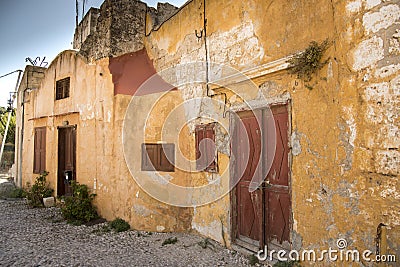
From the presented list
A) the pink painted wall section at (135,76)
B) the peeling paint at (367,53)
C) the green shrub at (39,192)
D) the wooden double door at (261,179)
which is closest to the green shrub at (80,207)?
the green shrub at (39,192)

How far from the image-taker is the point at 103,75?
639 centimetres

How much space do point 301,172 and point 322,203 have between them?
1.40 feet

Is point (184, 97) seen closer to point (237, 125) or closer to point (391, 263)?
point (237, 125)

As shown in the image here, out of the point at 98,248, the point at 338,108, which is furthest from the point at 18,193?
the point at 338,108

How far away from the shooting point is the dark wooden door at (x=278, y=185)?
12.5 feet

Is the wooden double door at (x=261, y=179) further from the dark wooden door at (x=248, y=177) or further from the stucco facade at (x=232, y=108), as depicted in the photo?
the stucco facade at (x=232, y=108)

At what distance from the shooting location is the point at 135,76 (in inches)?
233

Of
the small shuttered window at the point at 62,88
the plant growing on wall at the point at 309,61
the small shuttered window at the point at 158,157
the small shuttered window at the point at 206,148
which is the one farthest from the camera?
the small shuttered window at the point at 62,88

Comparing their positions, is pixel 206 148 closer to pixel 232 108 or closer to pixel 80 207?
pixel 232 108

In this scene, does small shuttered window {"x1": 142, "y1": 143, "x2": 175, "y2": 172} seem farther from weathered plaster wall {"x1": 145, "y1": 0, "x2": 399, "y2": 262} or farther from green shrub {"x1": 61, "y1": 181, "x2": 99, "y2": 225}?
weathered plaster wall {"x1": 145, "y1": 0, "x2": 399, "y2": 262}

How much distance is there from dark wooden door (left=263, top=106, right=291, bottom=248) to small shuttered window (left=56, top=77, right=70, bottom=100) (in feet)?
20.0

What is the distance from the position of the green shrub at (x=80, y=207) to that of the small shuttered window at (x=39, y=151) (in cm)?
282

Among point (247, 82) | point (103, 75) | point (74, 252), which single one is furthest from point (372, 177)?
point (103, 75)

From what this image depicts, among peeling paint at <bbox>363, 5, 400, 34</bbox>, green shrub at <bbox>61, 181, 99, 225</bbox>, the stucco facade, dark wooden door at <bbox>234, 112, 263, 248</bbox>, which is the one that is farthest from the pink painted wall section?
peeling paint at <bbox>363, 5, 400, 34</bbox>
